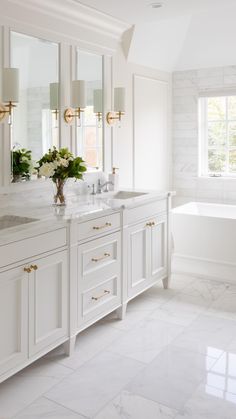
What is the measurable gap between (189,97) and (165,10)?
6.05ft

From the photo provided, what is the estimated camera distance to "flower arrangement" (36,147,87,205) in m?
3.01

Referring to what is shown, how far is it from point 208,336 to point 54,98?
2.06 meters

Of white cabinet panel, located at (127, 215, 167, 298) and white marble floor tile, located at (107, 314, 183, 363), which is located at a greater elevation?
white cabinet panel, located at (127, 215, 167, 298)

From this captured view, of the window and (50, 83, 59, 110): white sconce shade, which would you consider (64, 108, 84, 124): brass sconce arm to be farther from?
the window

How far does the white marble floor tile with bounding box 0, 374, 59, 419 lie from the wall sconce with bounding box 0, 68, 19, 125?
162cm

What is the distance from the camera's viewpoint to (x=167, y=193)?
12.6 feet

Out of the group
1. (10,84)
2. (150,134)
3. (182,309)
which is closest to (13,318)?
(10,84)

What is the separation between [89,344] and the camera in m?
2.93

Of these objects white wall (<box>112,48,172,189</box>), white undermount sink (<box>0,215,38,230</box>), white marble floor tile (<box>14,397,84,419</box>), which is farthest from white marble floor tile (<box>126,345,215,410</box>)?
white wall (<box>112,48,172,189</box>)

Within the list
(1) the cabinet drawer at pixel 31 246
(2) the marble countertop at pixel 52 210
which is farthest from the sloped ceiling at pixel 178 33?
(1) the cabinet drawer at pixel 31 246

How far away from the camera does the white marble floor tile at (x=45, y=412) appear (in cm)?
214

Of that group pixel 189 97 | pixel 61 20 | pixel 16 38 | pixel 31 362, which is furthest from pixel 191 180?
pixel 31 362

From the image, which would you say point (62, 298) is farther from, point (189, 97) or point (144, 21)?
point (189, 97)

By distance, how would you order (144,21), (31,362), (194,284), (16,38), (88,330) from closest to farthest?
(31,362)
(16,38)
(88,330)
(144,21)
(194,284)
